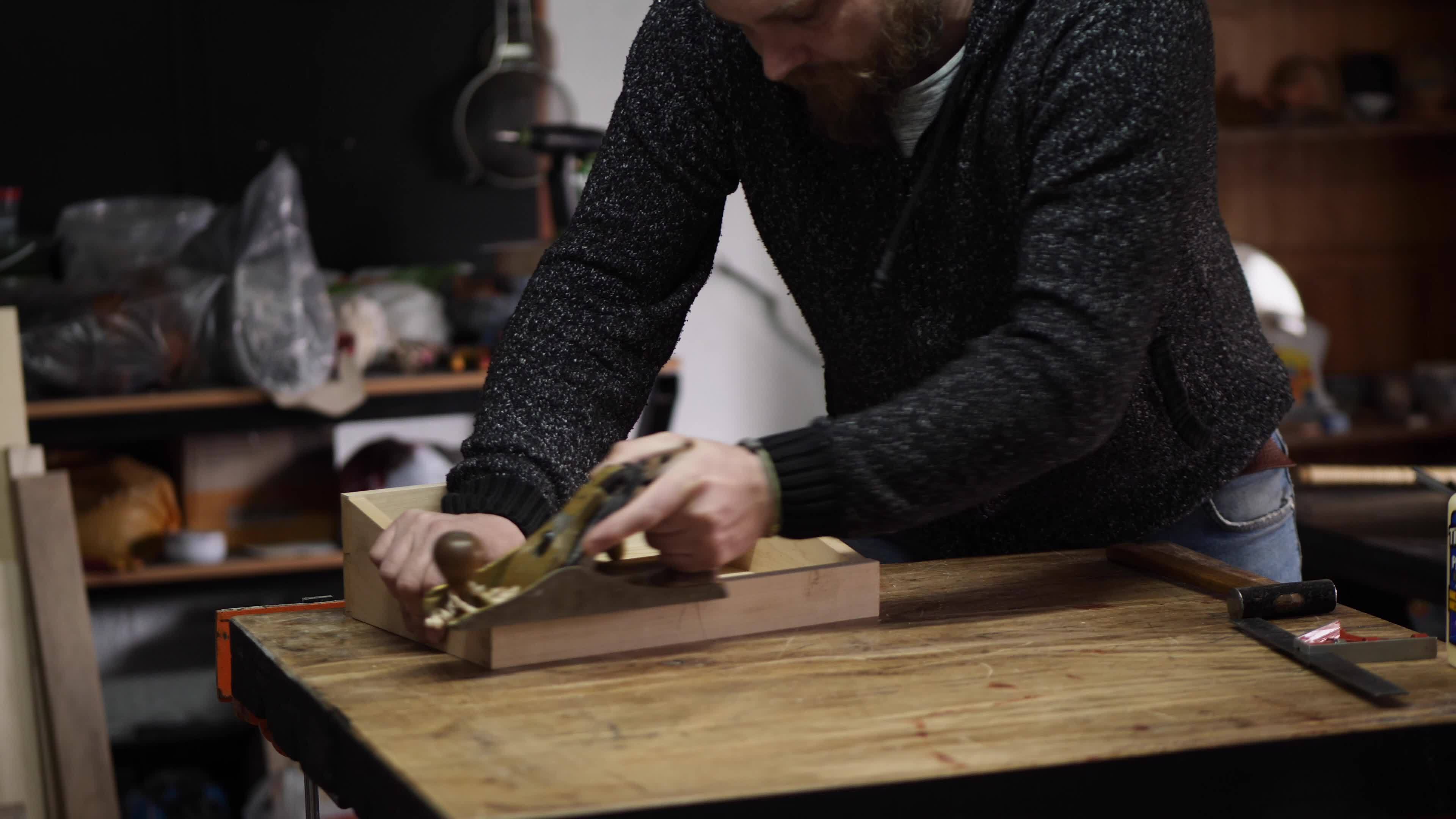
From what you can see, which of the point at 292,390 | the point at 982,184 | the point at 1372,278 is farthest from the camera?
the point at 1372,278

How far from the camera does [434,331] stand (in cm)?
288

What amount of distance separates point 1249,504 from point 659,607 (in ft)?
1.98

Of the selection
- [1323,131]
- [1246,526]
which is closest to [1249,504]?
[1246,526]

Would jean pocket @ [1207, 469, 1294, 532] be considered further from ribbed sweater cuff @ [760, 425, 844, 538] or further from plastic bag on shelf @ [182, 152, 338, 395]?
plastic bag on shelf @ [182, 152, 338, 395]

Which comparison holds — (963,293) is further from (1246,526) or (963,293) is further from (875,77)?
(1246,526)

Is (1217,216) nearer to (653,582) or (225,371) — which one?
(653,582)

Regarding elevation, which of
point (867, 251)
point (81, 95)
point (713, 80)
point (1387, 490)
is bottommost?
point (1387, 490)

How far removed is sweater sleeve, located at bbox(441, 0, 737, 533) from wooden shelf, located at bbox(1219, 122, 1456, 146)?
270cm

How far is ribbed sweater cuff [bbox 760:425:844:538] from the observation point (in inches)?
37.9

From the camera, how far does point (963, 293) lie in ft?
3.93

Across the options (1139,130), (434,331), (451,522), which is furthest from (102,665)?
(1139,130)

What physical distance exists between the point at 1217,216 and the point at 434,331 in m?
1.93

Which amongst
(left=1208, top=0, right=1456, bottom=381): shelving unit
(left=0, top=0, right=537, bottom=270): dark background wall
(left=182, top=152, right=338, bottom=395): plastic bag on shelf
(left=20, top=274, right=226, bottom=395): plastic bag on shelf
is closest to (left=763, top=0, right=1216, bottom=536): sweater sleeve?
(left=182, top=152, right=338, bottom=395): plastic bag on shelf

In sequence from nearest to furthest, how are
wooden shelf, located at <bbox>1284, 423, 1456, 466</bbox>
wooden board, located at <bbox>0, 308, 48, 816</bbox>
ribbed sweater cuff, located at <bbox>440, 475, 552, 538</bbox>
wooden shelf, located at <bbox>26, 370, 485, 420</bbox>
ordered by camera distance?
ribbed sweater cuff, located at <bbox>440, 475, 552, 538</bbox> < wooden board, located at <bbox>0, 308, 48, 816</bbox> < wooden shelf, located at <bbox>26, 370, 485, 420</bbox> < wooden shelf, located at <bbox>1284, 423, 1456, 466</bbox>
